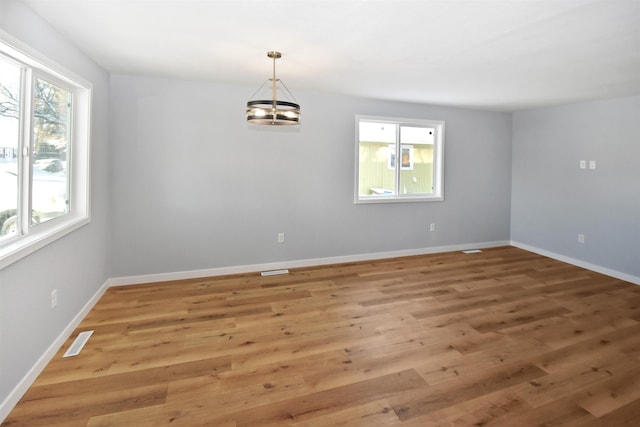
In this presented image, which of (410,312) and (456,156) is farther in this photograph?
(456,156)

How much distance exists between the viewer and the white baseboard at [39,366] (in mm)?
1861

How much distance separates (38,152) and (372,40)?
2.61 m

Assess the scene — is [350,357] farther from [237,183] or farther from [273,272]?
[237,183]

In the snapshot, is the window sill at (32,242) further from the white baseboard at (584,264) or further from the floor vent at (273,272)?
the white baseboard at (584,264)

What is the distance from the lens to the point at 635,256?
421cm

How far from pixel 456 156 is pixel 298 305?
3722 millimetres

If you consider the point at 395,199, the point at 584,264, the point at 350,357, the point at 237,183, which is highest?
the point at 237,183

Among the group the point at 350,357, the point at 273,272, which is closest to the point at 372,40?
the point at 350,357

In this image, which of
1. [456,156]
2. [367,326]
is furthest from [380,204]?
[367,326]

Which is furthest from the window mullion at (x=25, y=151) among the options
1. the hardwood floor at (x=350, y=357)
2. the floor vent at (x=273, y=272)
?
the floor vent at (x=273, y=272)

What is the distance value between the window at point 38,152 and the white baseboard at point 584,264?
6.16 meters

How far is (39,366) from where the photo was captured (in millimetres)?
2213

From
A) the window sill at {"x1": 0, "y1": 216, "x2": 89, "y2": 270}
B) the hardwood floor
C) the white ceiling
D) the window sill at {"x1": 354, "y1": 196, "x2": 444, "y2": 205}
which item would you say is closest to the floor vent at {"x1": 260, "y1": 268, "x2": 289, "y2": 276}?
the hardwood floor

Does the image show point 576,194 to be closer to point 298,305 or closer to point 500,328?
point 500,328
